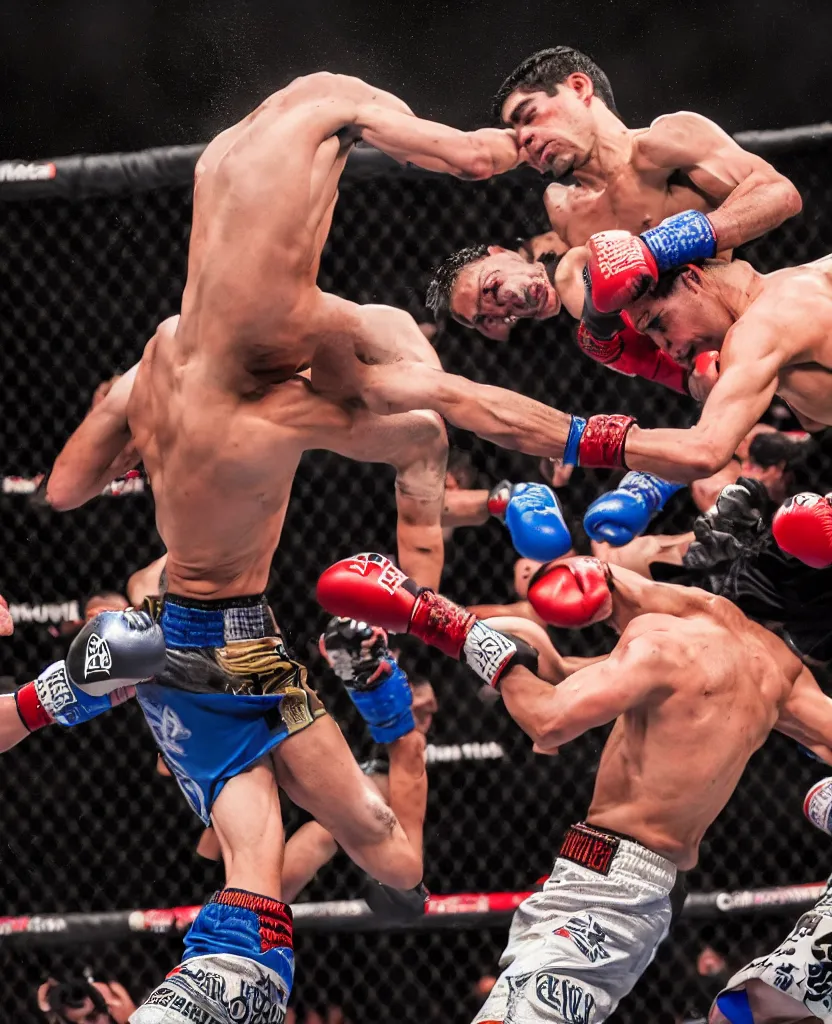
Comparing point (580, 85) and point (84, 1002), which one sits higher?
point (580, 85)

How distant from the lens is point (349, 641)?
254cm

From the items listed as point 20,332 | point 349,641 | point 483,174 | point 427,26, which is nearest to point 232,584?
point 349,641

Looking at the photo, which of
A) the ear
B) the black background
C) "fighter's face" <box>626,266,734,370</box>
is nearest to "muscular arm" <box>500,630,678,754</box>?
"fighter's face" <box>626,266,734,370</box>

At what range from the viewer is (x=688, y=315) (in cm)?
254

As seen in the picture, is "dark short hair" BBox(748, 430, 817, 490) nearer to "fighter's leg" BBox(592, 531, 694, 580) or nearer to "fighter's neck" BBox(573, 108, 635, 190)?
"fighter's leg" BBox(592, 531, 694, 580)

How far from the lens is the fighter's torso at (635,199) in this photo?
2861 mm

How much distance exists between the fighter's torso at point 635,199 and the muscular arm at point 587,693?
95cm

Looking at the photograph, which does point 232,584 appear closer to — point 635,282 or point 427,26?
point 635,282

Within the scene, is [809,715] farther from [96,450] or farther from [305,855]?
[96,450]

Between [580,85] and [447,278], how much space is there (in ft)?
1.57

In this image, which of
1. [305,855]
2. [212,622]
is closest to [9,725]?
[212,622]

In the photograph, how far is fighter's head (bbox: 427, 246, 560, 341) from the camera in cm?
285

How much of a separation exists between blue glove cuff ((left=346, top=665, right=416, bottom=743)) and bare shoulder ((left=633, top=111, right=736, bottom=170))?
117 cm

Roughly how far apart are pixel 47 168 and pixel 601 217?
124cm
